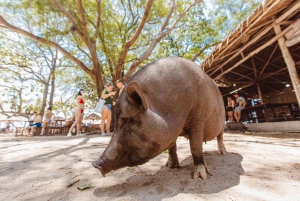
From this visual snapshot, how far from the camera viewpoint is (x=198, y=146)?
6.53 feet

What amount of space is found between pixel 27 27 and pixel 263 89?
17418mm

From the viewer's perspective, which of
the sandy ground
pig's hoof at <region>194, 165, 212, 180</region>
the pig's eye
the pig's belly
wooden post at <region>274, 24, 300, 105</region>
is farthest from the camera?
wooden post at <region>274, 24, 300, 105</region>

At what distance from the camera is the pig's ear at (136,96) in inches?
60.5

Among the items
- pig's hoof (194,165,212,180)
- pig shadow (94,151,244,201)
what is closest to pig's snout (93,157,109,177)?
pig shadow (94,151,244,201)

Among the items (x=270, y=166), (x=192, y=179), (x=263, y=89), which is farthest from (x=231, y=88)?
(x=192, y=179)

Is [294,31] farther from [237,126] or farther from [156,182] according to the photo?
[156,182]

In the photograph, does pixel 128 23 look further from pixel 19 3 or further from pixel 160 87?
pixel 160 87

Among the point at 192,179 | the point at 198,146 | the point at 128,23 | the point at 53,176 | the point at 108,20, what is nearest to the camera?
the point at 192,179

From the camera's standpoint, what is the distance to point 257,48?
671cm

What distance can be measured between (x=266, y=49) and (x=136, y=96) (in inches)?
337

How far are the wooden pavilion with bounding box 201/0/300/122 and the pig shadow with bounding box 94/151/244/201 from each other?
4611 mm

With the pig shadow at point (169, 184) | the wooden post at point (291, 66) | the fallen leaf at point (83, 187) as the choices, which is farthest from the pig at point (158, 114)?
the wooden post at point (291, 66)

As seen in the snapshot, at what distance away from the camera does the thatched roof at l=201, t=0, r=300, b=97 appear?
15.7 ft

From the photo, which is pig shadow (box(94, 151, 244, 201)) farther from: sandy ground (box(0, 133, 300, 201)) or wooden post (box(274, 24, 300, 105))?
wooden post (box(274, 24, 300, 105))
